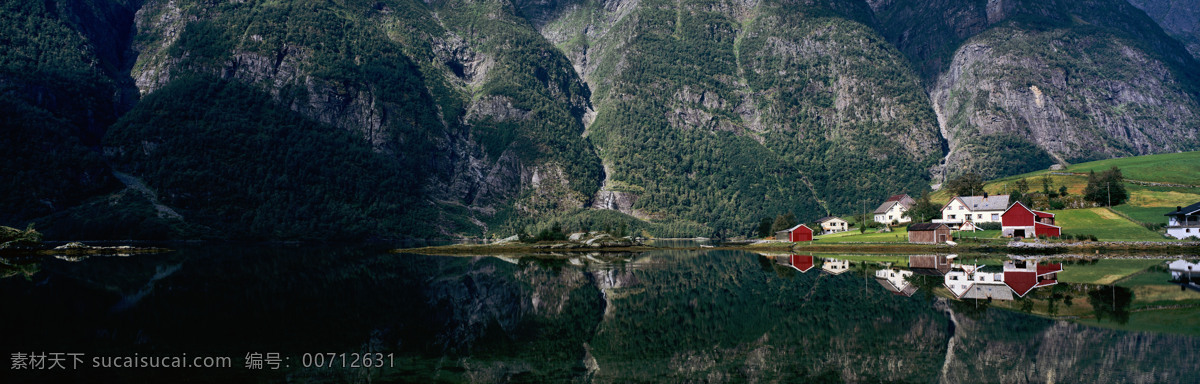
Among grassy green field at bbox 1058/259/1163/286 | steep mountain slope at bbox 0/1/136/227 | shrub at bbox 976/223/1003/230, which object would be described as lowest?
grassy green field at bbox 1058/259/1163/286

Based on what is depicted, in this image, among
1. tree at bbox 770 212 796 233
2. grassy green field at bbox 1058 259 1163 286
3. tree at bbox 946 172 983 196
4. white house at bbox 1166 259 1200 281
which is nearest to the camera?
grassy green field at bbox 1058 259 1163 286

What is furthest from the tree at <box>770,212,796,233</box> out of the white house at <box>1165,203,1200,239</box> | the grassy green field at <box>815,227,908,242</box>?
the white house at <box>1165,203,1200,239</box>

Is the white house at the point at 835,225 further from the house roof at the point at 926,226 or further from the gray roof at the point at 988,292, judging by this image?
the gray roof at the point at 988,292

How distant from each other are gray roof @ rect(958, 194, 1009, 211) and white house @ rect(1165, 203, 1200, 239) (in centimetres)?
1983

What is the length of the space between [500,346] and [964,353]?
45.6 feet

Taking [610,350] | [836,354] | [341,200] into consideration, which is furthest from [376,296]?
[341,200]

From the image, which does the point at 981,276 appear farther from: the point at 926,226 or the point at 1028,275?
the point at 926,226

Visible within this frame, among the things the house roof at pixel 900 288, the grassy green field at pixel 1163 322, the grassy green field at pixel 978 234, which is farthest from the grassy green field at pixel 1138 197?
the grassy green field at pixel 1163 322

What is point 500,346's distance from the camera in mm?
21203

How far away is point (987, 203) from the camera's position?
92375mm

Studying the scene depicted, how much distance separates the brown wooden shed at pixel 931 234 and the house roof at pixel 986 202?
1694 cm

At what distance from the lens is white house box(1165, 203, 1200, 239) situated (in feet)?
220

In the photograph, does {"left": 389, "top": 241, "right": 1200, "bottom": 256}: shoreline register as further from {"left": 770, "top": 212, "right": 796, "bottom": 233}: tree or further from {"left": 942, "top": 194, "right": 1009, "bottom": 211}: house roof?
{"left": 942, "top": 194, "right": 1009, "bottom": 211}: house roof

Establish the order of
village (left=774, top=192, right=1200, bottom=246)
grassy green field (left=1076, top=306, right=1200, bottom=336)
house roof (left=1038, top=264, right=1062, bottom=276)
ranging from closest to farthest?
grassy green field (left=1076, top=306, right=1200, bottom=336) → house roof (left=1038, top=264, right=1062, bottom=276) → village (left=774, top=192, right=1200, bottom=246)
